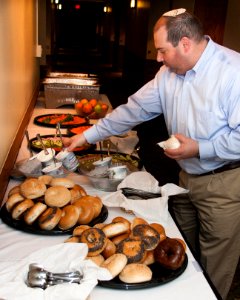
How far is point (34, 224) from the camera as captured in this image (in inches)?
51.9

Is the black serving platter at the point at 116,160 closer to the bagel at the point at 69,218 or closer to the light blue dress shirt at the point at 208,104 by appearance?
the light blue dress shirt at the point at 208,104

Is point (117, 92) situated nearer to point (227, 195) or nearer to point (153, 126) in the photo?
point (153, 126)

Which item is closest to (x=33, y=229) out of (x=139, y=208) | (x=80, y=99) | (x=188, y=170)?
(x=139, y=208)

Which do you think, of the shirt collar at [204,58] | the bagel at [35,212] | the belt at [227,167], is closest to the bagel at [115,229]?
the bagel at [35,212]

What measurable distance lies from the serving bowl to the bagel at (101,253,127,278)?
2.02 feet

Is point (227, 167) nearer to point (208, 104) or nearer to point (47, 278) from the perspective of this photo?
point (208, 104)

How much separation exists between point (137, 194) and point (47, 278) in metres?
Result: 0.67

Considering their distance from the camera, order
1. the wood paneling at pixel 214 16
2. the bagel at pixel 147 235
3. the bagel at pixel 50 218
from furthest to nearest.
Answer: the wood paneling at pixel 214 16, the bagel at pixel 50 218, the bagel at pixel 147 235

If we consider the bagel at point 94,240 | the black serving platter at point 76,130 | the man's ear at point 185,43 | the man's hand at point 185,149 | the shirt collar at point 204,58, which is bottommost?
the black serving platter at point 76,130

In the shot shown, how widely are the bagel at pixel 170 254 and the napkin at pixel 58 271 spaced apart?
17cm

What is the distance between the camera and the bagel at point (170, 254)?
1104mm

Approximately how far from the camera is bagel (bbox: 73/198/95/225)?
132 cm

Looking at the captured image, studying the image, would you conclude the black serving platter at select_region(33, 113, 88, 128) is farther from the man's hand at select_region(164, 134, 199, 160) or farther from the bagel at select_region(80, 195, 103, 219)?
the bagel at select_region(80, 195, 103, 219)

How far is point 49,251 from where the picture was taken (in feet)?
3.43
